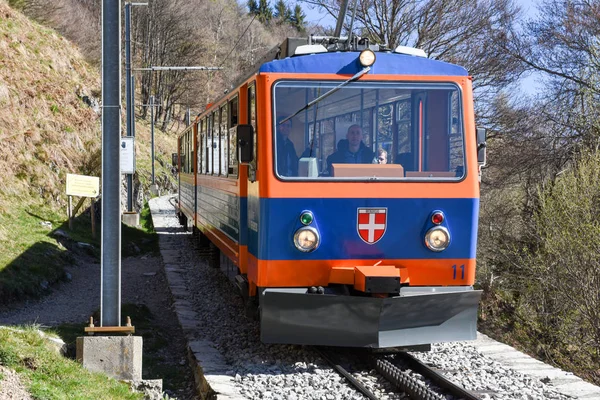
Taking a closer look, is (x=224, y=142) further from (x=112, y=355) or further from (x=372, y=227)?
(x=112, y=355)

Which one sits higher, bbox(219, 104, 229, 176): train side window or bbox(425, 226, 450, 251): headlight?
bbox(219, 104, 229, 176): train side window

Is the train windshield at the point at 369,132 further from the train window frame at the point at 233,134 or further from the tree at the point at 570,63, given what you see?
the tree at the point at 570,63

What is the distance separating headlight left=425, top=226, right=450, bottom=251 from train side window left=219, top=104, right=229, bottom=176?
10.3ft

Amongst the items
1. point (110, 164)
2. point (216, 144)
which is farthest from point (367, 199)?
point (216, 144)

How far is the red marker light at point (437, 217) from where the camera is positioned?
286 inches

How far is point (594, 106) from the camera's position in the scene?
53.4ft

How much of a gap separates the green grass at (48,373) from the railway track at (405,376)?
1.85 metres

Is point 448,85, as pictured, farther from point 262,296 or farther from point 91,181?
point 91,181

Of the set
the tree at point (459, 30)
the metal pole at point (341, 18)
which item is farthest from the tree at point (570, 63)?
the metal pole at point (341, 18)

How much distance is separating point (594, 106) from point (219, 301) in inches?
380

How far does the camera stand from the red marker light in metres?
7.26

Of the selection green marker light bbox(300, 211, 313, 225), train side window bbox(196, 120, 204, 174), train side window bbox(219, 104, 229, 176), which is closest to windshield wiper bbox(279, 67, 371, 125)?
green marker light bbox(300, 211, 313, 225)

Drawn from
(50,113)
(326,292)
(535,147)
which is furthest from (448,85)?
(50,113)

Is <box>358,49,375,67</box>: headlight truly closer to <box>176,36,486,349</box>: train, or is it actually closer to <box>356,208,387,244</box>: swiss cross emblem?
<box>176,36,486,349</box>: train
